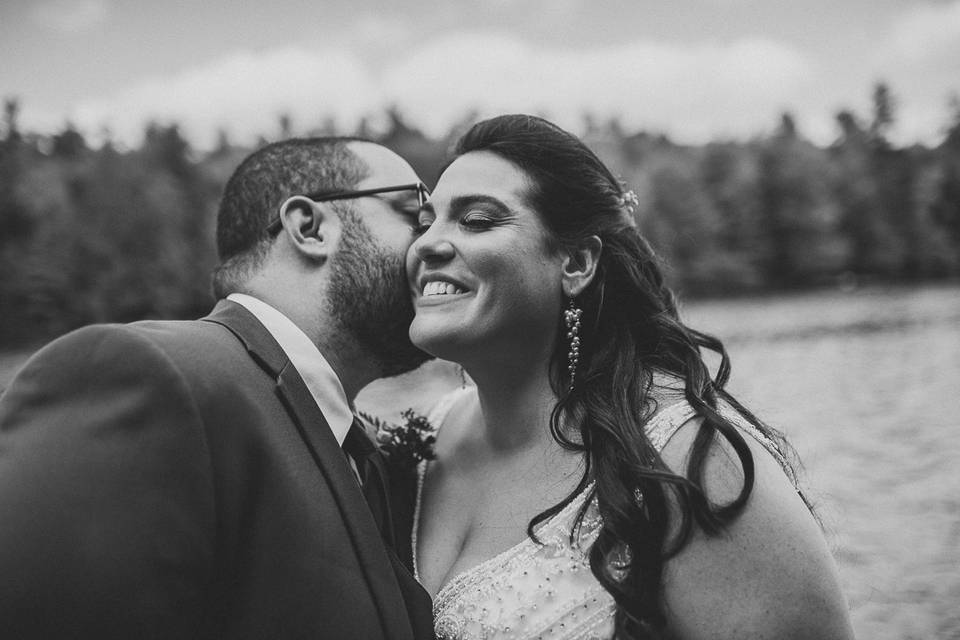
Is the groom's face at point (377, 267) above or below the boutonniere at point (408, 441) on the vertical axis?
above

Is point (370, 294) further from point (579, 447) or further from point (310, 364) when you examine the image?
point (579, 447)

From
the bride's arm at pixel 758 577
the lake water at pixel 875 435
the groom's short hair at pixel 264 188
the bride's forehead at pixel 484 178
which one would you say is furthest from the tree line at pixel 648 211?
the bride's arm at pixel 758 577

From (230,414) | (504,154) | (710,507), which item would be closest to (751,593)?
(710,507)

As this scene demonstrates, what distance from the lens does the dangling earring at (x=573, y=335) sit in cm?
312

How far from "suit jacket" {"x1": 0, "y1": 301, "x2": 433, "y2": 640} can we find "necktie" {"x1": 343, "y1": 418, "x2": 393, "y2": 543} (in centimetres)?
32

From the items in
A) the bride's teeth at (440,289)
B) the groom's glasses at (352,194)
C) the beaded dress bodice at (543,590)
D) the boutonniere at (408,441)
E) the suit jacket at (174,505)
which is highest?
the groom's glasses at (352,194)

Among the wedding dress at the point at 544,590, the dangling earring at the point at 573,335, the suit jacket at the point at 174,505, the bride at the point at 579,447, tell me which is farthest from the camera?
the dangling earring at the point at 573,335

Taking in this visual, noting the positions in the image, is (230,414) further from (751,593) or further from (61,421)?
(751,593)

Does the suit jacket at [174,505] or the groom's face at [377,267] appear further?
the groom's face at [377,267]

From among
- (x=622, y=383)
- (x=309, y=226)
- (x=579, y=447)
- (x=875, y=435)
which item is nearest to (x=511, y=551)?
(x=579, y=447)

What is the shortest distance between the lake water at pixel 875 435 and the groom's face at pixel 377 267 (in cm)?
134

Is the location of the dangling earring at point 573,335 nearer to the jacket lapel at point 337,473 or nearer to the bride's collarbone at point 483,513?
the bride's collarbone at point 483,513

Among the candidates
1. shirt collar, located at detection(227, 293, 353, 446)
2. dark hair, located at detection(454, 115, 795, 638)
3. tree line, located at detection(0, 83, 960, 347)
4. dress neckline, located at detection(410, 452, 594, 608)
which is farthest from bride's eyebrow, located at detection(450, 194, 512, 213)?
tree line, located at detection(0, 83, 960, 347)

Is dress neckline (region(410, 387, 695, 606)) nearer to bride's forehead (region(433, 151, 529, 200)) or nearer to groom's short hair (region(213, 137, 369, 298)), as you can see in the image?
bride's forehead (region(433, 151, 529, 200))
